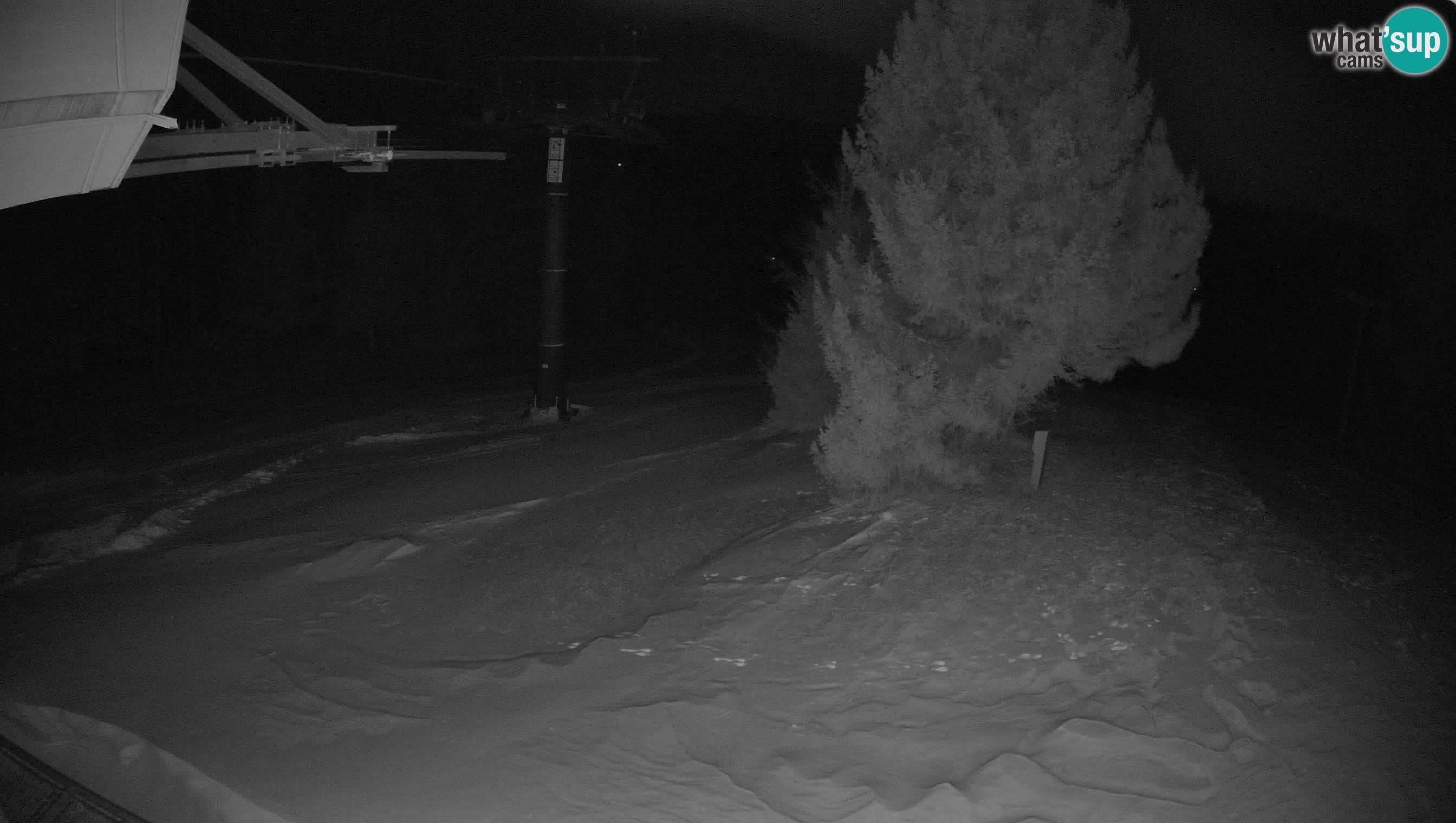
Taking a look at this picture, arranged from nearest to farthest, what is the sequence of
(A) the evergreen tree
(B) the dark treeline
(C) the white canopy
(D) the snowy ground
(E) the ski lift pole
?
(C) the white canopy
(D) the snowy ground
(A) the evergreen tree
(E) the ski lift pole
(B) the dark treeline

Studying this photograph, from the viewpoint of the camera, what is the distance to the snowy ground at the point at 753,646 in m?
7.04

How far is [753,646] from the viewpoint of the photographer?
9.68m

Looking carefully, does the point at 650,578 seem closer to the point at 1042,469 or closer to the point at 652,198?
the point at 1042,469

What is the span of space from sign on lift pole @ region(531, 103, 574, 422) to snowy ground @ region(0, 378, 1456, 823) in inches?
187

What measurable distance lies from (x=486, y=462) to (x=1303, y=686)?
482 inches

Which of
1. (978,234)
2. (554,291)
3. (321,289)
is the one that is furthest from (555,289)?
(321,289)

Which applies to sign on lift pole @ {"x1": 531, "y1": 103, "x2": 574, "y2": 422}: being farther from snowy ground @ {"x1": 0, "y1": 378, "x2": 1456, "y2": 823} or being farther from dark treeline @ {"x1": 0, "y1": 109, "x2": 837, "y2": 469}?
snowy ground @ {"x1": 0, "y1": 378, "x2": 1456, "y2": 823}

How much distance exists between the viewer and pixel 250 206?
1136 inches

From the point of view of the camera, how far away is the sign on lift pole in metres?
19.5

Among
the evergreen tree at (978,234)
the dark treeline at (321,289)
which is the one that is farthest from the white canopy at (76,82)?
the dark treeline at (321,289)

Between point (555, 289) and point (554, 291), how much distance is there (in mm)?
52

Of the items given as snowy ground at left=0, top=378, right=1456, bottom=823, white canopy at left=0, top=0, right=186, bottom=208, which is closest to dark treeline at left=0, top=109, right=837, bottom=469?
snowy ground at left=0, top=378, right=1456, bottom=823

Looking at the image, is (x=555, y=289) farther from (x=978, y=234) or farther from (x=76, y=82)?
(x=76, y=82)

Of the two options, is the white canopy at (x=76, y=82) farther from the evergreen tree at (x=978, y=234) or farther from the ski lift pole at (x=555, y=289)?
the ski lift pole at (x=555, y=289)
